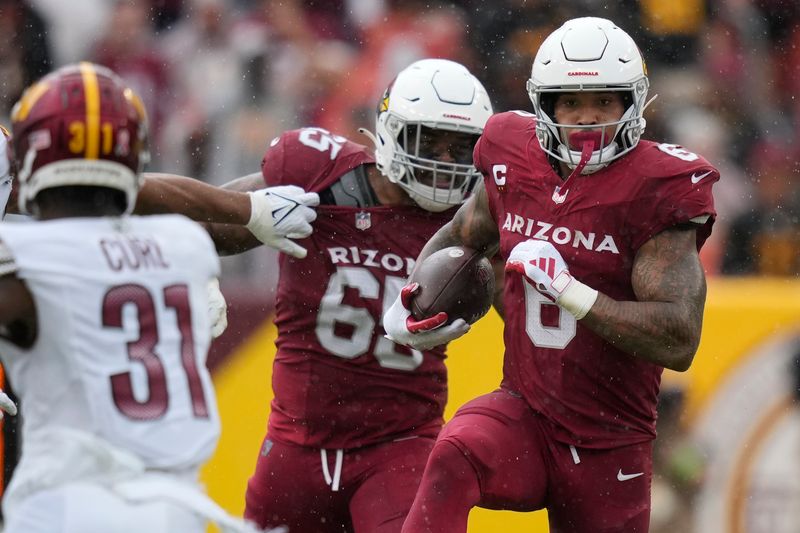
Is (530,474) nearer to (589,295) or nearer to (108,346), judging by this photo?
(589,295)

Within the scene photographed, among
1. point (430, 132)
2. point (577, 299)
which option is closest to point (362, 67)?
point (430, 132)

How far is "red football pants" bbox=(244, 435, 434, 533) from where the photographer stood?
14.3ft

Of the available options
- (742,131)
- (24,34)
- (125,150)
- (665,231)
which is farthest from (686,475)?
(24,34)

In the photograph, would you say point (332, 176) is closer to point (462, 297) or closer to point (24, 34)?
point (462, 297)

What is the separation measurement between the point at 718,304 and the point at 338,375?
2.25 metres

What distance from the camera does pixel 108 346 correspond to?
9.50 feet

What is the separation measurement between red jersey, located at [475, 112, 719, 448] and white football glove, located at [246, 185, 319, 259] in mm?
626

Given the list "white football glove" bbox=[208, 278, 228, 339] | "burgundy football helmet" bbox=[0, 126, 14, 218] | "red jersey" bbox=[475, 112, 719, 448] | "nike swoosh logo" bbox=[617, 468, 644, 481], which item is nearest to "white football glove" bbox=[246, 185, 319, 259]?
"white football glove" bbox=[208, 278, 228, 339]

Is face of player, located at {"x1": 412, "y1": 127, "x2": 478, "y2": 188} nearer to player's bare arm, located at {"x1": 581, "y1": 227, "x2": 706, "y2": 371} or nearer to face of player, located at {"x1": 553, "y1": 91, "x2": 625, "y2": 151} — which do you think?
face of player, located at {"x1": 553, "y1": 91, "x2": 625, "y2": 151}

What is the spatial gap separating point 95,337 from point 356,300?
1667mm

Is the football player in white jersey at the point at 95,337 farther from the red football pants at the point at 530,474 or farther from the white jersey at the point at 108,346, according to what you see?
the red football pants at the point at 530,474

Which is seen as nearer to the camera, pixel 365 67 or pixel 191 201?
pixel 191 201

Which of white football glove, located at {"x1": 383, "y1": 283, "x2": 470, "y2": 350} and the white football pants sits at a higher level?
the white football pants

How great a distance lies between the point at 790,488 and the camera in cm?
598
